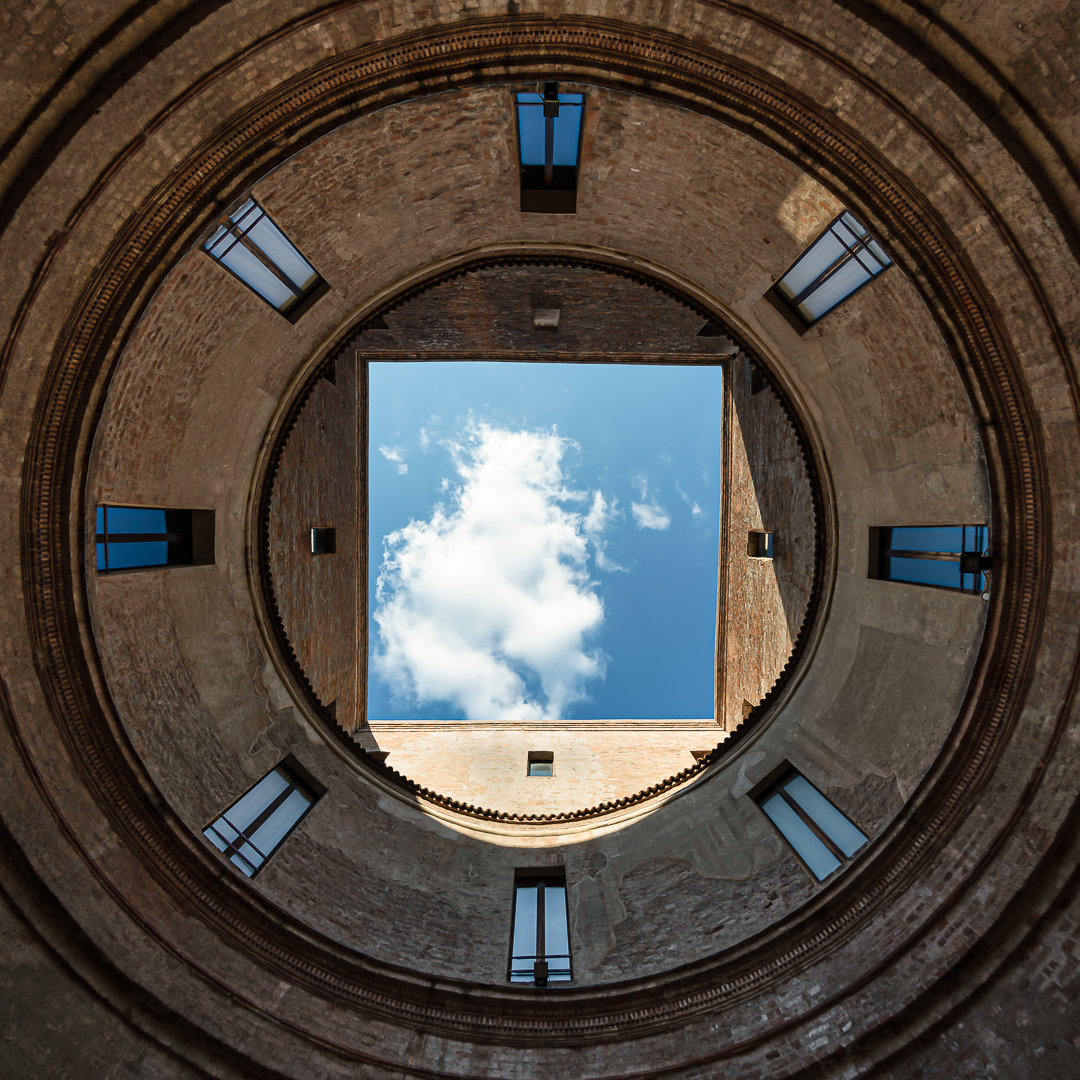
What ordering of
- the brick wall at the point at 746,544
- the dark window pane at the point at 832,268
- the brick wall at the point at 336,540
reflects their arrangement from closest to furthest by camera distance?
the dark window pane at the point at 832,268 → the brick wall at the point at 336,540 → the brick wall at the point at 746,544

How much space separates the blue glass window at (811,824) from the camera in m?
6.59

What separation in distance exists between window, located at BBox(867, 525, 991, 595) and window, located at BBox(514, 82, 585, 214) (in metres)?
5.64

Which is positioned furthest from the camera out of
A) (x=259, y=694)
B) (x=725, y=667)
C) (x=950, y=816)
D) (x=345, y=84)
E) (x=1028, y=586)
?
(x=725, y=667)

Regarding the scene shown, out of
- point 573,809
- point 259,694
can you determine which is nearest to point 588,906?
point 573,809

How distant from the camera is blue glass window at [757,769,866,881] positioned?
21.6 ft

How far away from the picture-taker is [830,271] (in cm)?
646

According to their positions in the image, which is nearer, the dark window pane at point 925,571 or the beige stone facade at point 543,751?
the dark window pane at point 925,571

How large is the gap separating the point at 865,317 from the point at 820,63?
8.49ft

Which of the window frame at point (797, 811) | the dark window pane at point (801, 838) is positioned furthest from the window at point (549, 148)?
the dark window pane at point (801, 838)

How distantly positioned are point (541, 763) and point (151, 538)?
29.4 ft

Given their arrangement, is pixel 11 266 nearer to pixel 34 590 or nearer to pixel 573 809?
pixel 34 590

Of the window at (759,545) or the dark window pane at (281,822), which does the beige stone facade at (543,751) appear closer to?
the dark window pane at (281,822)

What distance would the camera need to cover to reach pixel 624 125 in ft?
19.2

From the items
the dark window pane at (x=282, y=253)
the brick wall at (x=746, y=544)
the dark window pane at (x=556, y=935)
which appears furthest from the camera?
the brick wall at (x=746, y=544)
